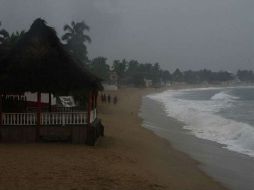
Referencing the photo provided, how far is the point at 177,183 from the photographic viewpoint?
42.2 feet

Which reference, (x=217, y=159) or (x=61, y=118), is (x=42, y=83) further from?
(x=217, y=159)

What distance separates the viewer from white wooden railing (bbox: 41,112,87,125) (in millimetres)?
17078

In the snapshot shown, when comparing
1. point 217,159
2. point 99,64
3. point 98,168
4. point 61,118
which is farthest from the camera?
point 99,64

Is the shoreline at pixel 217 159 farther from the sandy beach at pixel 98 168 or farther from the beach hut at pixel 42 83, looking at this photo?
the beach hut at pixel 42 83

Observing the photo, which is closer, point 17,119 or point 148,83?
point 17,119

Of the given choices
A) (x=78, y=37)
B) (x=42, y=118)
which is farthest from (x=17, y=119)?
(x=78, y=37)

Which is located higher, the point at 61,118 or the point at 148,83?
the point at 61,118

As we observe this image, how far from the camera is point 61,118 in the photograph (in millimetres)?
17156

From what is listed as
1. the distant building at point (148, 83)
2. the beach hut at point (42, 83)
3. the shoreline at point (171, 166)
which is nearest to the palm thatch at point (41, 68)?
the beach hut at point (42, 83)

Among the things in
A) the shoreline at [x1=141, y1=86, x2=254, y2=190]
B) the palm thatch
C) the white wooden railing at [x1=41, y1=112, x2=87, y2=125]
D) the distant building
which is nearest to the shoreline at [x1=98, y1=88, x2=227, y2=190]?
the shoreline at [x1=141, y1=86, x2=254, y2=190]

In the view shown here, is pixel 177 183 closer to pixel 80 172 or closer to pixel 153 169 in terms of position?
pixel 153 169

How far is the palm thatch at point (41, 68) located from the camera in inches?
645

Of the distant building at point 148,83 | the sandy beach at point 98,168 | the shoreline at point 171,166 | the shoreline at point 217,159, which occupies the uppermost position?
the distant building at point 148,83

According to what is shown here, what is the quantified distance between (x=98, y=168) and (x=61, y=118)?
450cm
